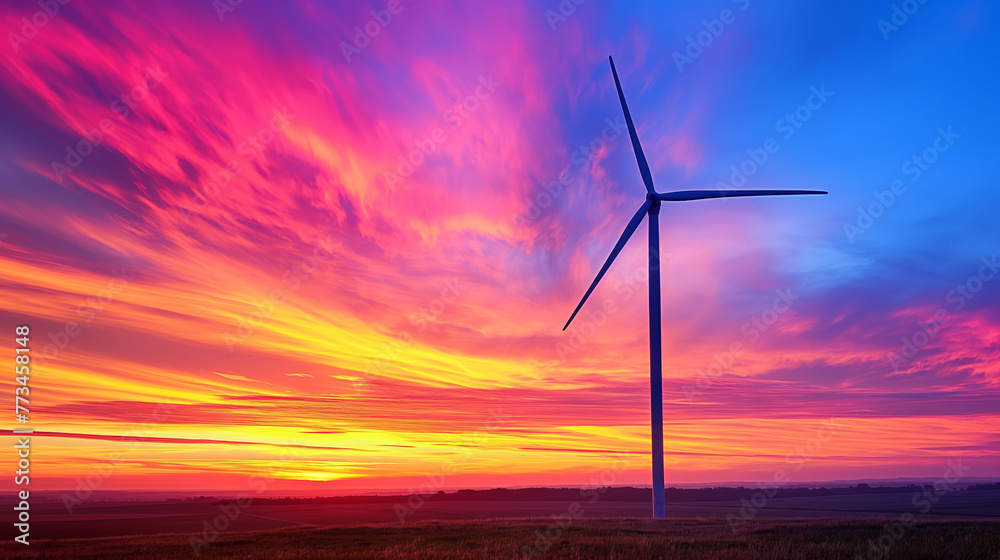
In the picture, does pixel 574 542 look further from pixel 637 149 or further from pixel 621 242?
pixel 637 149

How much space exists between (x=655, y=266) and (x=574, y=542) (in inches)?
919

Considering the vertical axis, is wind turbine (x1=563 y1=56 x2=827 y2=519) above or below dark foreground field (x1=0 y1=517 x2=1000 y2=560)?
above

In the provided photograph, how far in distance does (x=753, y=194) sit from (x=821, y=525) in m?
25.5

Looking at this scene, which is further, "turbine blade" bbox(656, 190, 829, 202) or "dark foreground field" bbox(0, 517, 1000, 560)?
"turbine blade" bbox(656, 190, 829, 202)

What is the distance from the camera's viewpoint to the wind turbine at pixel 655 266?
4334cm

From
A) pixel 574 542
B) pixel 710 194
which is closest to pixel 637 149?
pixel 710 194

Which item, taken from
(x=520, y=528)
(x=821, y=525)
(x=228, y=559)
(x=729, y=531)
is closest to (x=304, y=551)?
(x=228, y=559)

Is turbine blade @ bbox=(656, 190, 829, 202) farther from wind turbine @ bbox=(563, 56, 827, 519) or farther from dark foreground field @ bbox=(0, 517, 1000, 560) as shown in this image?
dark foreground field @ bbox=(0, 517, 1000, 560)

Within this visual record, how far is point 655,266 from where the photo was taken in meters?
47.4

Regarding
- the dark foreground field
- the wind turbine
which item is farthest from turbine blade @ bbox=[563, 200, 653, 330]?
the dark foreground field

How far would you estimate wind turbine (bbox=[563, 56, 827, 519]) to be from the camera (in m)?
43.3

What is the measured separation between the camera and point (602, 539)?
3148cm

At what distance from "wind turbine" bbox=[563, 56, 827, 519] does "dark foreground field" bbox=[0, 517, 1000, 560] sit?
4.06m

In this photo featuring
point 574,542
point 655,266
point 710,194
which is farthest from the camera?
point 710,194
